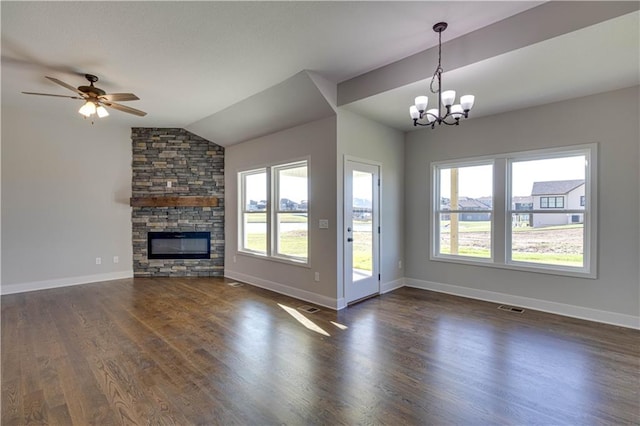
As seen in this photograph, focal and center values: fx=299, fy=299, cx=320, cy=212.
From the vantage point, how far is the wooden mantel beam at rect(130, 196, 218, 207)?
5.97 m

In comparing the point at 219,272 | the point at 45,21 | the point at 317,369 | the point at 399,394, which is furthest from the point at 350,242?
Answer: the point at 45,21

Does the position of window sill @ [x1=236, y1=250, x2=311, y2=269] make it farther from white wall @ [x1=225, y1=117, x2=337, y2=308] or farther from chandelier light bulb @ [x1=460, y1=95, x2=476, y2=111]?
chandelier light bulb @ [x1=460, y1=95, x2=476, y2=111]

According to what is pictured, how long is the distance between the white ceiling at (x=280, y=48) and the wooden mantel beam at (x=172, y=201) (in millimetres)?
2336

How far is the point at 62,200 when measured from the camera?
5.43 m

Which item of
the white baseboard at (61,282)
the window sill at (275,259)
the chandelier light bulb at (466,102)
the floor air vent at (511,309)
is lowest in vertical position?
the floor air vent at (511,309)

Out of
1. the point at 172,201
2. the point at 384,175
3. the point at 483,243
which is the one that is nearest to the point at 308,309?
the point at 384,175

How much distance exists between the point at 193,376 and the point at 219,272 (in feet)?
13.1

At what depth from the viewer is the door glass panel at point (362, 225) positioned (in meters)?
4.44

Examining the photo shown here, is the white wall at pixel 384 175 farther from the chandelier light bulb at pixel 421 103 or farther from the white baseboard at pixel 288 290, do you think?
the chandelier light bulb at pixel 421 103

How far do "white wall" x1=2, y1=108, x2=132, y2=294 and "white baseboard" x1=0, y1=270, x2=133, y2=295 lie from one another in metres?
0.01

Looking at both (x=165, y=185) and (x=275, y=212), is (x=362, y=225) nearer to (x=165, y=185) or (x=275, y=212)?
(x=275, y=212)

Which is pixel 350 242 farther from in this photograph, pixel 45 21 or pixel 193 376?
pixel 45 21

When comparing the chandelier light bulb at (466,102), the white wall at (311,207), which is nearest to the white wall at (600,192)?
the chandelier light bulb at (466,102)

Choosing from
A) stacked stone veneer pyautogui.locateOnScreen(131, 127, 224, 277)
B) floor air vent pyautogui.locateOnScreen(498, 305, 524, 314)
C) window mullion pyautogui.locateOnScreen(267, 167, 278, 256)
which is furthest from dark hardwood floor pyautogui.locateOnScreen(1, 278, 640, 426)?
stacked stone veneer pyautogui.locateOnScreen(131, 127, 224, 277)
